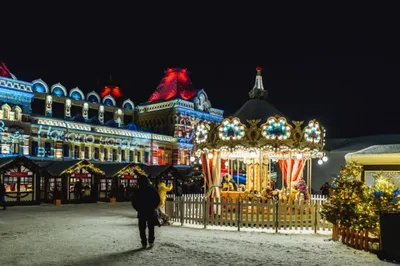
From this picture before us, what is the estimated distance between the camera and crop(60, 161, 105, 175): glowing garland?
3129cm

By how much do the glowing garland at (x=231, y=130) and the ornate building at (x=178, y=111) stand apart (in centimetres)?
3644

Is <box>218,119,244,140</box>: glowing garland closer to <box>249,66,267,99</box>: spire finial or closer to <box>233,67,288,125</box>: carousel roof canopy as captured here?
<box>233,67,288,125</box>: carousel roof canopy

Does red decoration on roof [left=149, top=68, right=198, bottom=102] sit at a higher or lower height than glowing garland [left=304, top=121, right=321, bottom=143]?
higher

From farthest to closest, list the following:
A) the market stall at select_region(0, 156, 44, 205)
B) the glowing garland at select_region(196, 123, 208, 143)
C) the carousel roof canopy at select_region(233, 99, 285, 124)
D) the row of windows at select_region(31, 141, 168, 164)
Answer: the row of windows at select_region(31, 141, 168, 164) → the market stall at select_region(0, 156, 44, 205) → the glowing garland at select_region(196, 123, 208, 143) → the carousel roof canopy at select_region(233, 99, 285, 124)

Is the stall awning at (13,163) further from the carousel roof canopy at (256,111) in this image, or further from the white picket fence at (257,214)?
the carousel roof canopy at (256,111)

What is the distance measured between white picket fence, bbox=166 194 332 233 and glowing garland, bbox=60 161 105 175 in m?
17.4

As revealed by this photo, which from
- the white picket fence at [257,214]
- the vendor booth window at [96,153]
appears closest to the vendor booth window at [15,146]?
Answer: the vendor booth window at [96,153]

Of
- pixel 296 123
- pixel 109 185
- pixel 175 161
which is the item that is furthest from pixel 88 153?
pixel 296 123

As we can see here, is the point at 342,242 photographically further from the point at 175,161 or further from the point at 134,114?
the point at 134,114

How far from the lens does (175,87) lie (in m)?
58.3

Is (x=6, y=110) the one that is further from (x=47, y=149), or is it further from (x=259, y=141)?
(x=259, y=141)

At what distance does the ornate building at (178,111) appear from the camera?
55.4 metres

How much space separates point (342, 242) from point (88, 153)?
35652mm

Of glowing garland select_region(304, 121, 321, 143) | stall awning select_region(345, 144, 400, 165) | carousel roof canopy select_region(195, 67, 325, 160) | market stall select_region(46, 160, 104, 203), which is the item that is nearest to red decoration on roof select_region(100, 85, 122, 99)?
market stall select_region(46, 160, 104, 203)
